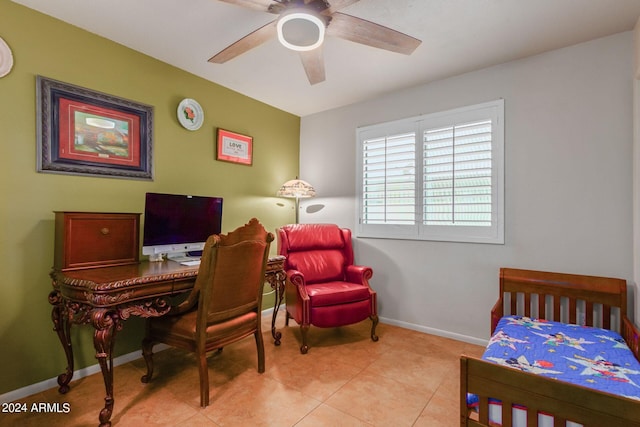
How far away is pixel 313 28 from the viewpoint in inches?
66.6

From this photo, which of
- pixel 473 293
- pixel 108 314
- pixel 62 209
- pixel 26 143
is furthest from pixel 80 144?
pixel 473 293

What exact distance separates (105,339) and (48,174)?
4.21ft

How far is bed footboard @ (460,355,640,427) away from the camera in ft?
3.31

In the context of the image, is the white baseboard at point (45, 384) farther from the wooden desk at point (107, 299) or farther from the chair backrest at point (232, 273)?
the chair backrest at point (232, 273)

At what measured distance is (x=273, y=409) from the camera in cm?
185

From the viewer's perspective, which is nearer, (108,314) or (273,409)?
(108,314)

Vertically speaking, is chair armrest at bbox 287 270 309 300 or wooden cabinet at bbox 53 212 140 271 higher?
wooden cabinet at bbox 53 212 140 271

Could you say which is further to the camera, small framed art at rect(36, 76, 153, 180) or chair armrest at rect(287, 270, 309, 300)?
chair armrest at rect(287, 270, 309, 300)

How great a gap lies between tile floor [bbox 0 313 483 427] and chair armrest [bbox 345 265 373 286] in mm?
601

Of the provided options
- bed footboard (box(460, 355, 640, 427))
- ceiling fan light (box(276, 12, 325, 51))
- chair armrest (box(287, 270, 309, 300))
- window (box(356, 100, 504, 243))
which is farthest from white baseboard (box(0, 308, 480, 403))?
ceiling fan light (box(276, 12, 325, 51))

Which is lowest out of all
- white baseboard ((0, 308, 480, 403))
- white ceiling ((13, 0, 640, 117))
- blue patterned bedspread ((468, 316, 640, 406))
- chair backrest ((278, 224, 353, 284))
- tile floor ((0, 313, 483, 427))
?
tile floor ((0, 313, 483, 427))

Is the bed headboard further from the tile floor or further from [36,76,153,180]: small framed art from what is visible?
[36,76,153,180]: small framed art

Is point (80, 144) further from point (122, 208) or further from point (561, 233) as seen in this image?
point (561, 233)

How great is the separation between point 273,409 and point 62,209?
2016mm
